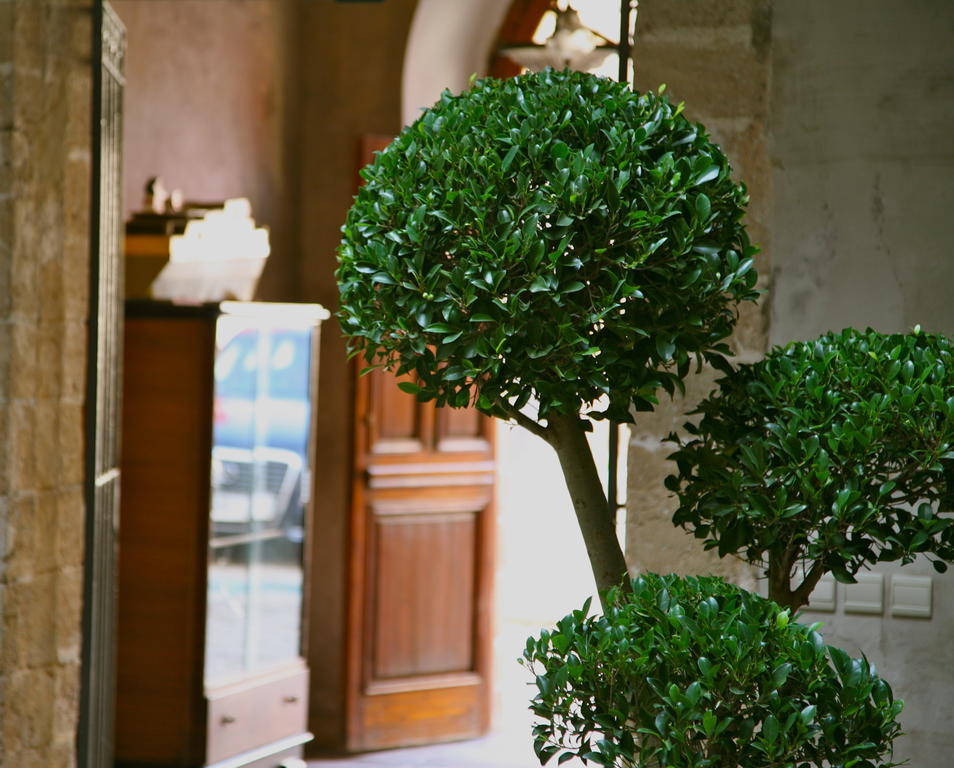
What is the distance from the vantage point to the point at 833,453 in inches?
59.2

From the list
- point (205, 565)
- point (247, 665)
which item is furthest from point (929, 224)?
point (247, 665)

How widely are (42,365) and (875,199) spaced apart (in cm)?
196

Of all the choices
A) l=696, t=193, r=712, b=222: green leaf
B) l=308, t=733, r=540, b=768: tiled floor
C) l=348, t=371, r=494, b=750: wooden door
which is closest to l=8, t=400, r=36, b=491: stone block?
l=696, t=193, r=712, b=222: green leaf

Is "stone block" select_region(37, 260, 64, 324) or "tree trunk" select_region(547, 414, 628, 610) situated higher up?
"stone block" select_region(37, 260, 64, 324)

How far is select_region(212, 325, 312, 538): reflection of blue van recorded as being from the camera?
13.7 ft

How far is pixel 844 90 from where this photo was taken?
91.3 inches

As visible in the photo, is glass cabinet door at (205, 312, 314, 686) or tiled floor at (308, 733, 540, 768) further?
tiled floor at (308, 733, 540, 768)

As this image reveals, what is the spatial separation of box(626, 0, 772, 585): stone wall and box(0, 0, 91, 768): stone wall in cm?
149

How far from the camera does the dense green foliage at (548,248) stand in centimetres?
142

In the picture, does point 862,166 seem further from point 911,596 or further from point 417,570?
point 417,570

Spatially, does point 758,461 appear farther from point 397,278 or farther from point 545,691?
point 397,278

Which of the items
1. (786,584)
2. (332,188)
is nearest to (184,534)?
(332,188)

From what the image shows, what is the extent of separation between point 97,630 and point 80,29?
1.56m

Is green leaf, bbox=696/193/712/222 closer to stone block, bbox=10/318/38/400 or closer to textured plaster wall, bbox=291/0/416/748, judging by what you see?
stone block, bbox=10/318/38/400
